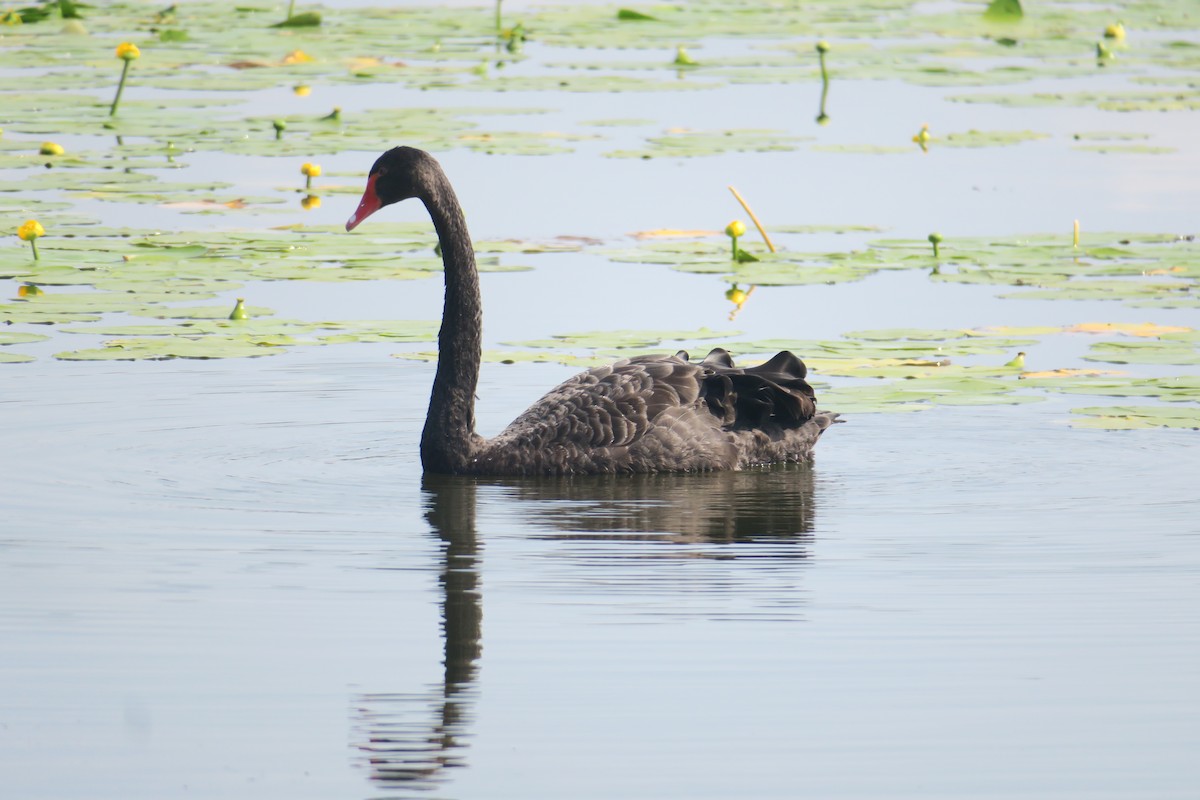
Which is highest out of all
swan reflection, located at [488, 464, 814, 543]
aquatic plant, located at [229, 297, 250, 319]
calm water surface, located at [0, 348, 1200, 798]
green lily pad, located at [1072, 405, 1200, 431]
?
aquatic plant, located at [229, 297, 250, 319]

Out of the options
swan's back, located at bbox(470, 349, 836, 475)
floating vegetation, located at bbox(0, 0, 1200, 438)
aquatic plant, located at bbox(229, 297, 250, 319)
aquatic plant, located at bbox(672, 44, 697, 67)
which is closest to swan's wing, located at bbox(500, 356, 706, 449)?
swan's back, located at bbox(470, 349, 836, 475)

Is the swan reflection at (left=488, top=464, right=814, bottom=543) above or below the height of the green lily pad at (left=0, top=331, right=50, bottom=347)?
below

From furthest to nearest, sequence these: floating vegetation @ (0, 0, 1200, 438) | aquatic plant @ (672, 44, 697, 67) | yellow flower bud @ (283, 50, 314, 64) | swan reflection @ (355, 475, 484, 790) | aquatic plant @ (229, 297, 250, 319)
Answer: yellow flower bud @ (283, 50, 314, 64)
aquatic plant @ (672, 44, 697, 67)
aquatic plant @ (229, 297, 250, 319)
floating vegetation @ (0, 0, 1200, 438)
swan reflection @ (355, 475, 484, 790)

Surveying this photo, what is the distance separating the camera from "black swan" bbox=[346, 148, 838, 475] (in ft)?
30.2

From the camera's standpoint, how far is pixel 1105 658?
6.41 metres

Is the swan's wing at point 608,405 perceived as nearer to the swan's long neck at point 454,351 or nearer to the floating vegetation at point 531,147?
the swan's long neck at point 454,351

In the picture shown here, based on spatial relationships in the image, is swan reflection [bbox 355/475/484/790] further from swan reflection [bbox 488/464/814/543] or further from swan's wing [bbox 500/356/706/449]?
swan's wing [bbox 500/356/706/449]

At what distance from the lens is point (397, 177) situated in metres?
9.44

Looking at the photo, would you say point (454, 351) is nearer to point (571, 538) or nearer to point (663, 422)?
point (663, 422)

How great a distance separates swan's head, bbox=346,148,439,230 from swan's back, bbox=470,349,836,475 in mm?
1090

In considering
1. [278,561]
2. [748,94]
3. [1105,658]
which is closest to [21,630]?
[278,561]

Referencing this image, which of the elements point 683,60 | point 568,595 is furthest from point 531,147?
point 568,595

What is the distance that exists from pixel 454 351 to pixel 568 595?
2.61 meters

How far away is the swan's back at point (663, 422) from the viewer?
362 inches
